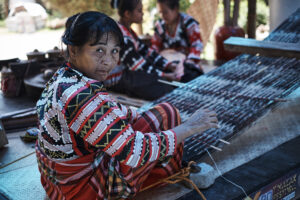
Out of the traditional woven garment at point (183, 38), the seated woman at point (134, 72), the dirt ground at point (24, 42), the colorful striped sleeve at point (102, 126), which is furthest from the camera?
the dirt ground at point (24, 42)

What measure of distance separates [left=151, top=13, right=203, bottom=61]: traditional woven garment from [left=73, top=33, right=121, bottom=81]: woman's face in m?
3.31

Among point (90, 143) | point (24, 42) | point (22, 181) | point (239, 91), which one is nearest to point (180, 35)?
point (239, 91)

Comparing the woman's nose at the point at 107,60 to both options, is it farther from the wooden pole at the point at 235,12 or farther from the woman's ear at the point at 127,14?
the wooden pole at the point at 235,12

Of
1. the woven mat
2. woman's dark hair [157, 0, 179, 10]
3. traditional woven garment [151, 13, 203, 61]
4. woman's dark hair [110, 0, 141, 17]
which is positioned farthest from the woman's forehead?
traditional woven garment [151, 13, 203, 61]

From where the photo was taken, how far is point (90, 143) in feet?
5.66

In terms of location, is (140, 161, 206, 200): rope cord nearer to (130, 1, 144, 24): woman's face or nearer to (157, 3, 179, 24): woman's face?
(130, 1, 144, 24): woman's face

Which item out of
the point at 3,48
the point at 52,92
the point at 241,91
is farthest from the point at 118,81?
the point at 3,48

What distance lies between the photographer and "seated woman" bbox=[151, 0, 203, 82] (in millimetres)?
4906

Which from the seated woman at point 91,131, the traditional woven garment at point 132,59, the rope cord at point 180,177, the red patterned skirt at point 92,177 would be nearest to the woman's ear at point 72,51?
the seated woman at point 91,131

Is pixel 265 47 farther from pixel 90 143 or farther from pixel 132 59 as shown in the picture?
pixel 90 143

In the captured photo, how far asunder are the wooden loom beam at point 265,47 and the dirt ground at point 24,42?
664cm

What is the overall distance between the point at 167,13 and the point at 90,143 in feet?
11.6

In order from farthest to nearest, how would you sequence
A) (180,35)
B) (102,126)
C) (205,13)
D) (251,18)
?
(251,18) → (205,13) → (180,35) → (102,126)

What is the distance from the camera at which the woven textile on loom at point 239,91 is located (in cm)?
254
